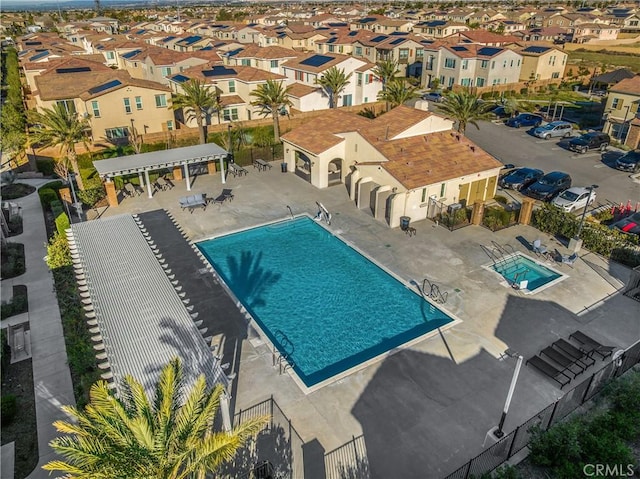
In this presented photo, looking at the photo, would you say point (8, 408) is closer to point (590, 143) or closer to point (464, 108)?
point (464, 108)

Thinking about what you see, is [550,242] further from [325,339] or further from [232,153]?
[232,153]

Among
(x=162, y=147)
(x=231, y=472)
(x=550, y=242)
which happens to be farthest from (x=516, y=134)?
(x=231, y=472)

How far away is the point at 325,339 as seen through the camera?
20.1 meters

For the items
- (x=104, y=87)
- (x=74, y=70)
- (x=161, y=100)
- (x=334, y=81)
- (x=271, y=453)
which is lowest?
(x=271, y=453)

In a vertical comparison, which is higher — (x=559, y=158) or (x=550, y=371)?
(x=550, y=371)

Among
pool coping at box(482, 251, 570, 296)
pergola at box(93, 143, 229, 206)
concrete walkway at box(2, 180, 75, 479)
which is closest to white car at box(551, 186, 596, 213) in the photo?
pool coping at box(482, 251, 570, 296)

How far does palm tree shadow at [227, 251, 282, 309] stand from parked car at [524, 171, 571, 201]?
2107 cm

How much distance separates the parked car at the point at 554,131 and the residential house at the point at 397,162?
17869 mm

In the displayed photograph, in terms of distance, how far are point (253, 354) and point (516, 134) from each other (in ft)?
138

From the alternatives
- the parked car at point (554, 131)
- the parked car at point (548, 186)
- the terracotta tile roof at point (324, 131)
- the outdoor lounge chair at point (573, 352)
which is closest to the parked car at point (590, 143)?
the parked car at point (554, 131)

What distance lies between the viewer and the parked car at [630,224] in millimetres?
27177

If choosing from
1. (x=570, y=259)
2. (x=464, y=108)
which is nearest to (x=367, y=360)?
(x=570, y=259)

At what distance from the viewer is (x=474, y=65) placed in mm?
66500

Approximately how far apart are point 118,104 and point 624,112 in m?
50.4
